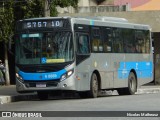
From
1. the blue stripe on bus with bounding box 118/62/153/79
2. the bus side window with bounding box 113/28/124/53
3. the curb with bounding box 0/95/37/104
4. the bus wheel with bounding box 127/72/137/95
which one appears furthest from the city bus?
the bus wheel with bounding box 127/72/137/95

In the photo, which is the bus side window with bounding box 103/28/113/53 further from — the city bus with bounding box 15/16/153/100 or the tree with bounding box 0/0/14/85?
the tree with bounding box 0/0/14/85

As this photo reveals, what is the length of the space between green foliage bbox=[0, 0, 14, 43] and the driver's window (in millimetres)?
10729

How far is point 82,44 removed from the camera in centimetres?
2266

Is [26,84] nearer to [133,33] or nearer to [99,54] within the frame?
[99,54]

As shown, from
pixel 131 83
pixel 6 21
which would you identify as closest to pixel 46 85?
pixel 131 83

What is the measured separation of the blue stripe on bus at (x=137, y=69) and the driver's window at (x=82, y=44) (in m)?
3.32

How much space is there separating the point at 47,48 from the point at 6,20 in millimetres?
11528

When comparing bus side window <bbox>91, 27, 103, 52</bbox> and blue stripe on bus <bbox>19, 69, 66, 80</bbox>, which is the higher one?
bus side window <bbox>91, 27, 103, 52</bbox>

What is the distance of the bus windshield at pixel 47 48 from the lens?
862 inches

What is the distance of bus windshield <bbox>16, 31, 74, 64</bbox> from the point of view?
21.9 m

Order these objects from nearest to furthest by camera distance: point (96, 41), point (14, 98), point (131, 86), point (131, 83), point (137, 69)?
point (96, 41)
point (14, 98)
point (131, 83)
point (131, 86)
point (137, 69)

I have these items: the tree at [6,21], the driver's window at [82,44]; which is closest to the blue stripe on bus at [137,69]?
the driver's window at [82,44]

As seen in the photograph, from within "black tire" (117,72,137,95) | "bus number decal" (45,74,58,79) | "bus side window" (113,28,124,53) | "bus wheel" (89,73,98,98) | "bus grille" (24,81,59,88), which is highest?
"bus side window" (113,28,124,53)

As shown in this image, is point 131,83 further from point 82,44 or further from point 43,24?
point 43,24
